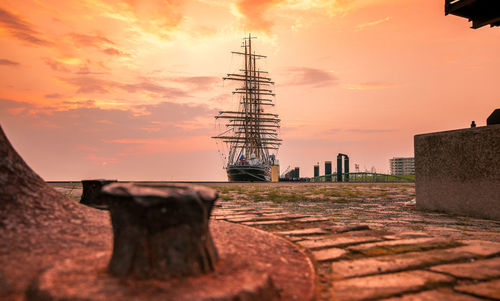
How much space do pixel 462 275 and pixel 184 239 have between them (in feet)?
5.97

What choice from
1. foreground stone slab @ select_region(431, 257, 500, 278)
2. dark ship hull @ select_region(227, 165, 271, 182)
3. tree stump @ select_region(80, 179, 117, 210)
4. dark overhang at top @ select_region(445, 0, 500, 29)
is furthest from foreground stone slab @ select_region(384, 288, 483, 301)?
dark ship hull @ select_region(227, 165, 271, 182)

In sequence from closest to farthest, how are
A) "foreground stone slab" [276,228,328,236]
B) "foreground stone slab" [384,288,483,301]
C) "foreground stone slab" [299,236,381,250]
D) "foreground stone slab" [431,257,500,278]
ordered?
"foreground stone slab" [384,288,483,301], "foreground stone slab" [431,257,500,278], "foreground stone slab" [299,236,381,250], "foreground stone slab" [276,228,328,236]

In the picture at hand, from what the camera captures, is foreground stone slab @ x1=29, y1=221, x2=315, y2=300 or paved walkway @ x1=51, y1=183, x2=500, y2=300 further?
paved walkway @ x1=51, y1=183, x2=500, y2=300

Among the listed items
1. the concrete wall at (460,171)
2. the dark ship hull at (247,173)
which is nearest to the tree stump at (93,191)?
the concrete wall at (460,171)

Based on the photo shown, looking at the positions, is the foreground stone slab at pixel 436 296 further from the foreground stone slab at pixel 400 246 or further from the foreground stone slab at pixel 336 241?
the foreground stone slab at pixel 336 241

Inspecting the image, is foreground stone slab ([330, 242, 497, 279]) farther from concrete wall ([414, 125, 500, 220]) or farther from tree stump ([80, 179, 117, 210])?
tree stump ([80, 179, 117, 210])

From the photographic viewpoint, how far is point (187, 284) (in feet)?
5.26

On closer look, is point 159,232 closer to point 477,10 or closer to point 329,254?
point 329,254

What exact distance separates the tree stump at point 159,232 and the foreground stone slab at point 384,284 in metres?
0.86

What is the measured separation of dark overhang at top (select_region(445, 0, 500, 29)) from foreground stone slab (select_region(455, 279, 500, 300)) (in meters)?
5.07

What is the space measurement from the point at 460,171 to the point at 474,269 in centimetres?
381

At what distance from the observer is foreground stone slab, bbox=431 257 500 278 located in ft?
7.65

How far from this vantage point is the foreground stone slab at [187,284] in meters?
1.49

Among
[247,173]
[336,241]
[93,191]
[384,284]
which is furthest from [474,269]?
[247,173]
